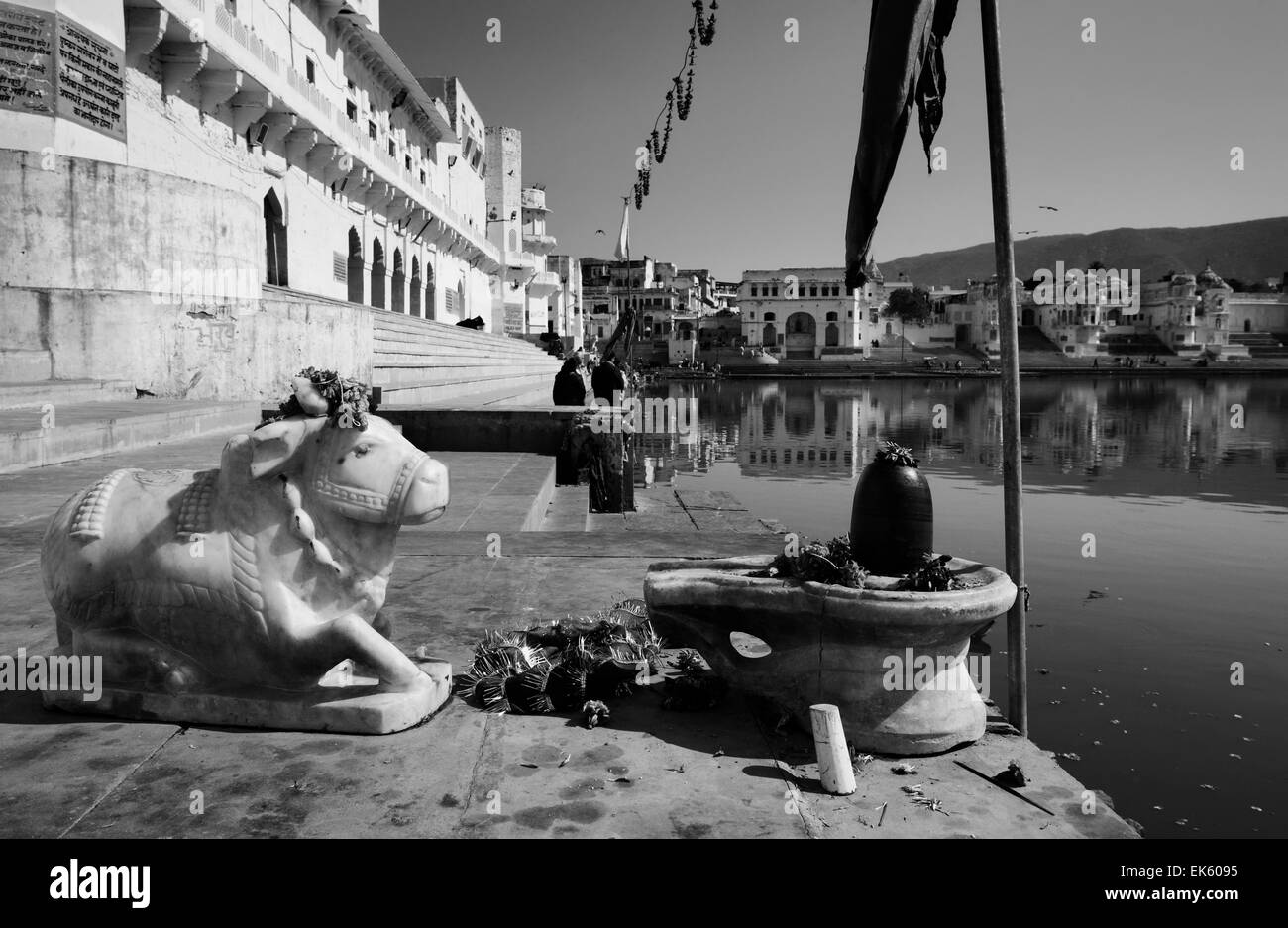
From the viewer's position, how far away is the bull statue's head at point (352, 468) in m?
2.73

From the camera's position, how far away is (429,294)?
41906 mm

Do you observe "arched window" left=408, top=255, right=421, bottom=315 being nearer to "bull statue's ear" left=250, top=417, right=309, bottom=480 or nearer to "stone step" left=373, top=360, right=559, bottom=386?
"stone step" left=373, top=360, right=559, bottom=386

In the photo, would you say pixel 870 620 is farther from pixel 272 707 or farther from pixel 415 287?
pixel 415 287

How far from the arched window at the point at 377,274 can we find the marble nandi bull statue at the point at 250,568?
32137 mm

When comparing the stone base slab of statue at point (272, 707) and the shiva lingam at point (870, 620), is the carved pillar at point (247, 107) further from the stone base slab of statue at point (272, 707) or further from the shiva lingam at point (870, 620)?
the shiva lingam at point (870, 620)

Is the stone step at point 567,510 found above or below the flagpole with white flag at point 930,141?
below

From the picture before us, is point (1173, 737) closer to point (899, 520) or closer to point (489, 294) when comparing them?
point (899, 520)

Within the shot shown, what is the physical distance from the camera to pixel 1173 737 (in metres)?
5.29

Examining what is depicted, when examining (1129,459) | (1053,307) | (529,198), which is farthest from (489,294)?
(1053,307)

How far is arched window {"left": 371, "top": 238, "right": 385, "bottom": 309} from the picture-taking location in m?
33.5

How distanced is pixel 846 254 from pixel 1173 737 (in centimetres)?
366

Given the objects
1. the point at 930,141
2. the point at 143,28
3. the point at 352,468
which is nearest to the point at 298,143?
the point at 143,28

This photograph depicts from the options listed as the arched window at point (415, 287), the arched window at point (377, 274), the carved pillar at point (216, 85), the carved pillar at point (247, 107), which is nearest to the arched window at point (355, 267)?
the arched window at point (377, 274)

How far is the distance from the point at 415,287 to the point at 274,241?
49.6ft
